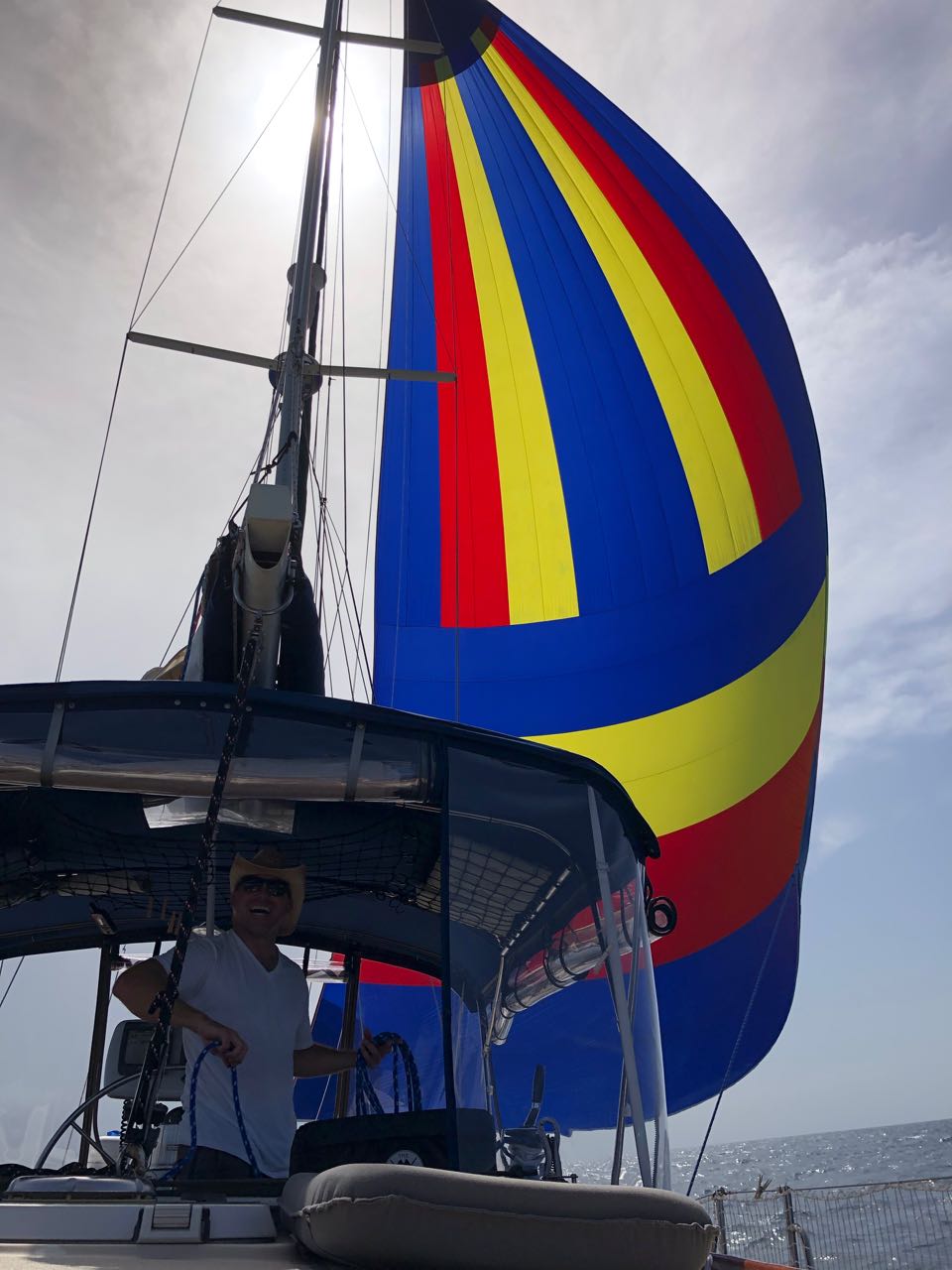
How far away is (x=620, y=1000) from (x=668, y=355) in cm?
680

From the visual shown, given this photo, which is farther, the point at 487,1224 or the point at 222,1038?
the point at 222,1038

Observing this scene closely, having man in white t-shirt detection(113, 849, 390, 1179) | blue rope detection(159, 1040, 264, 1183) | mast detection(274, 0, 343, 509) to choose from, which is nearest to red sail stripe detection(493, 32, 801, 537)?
mast detection(274, 0, 343, 509)

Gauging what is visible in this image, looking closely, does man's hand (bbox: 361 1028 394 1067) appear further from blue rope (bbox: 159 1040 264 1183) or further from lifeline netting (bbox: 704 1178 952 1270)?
lifeline netting (bbox: 704 1178 952 1270)

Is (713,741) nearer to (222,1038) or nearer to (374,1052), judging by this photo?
(374,1052)

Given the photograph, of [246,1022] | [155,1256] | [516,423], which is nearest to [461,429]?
[516,423]

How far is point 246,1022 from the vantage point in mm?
3256

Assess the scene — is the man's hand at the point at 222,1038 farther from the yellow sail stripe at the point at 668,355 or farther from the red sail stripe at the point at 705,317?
the red sail stripe at the point at 705,317

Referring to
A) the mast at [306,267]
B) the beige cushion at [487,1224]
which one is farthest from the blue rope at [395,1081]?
the mast at [306,267]

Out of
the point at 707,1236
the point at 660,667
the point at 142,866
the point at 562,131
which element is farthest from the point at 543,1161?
the point at 562,131

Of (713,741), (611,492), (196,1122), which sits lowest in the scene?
(196,1122)

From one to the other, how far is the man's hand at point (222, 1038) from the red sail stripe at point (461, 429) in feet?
19.2

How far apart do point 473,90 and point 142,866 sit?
28.0 ft

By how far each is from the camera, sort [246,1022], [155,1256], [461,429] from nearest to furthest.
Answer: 1. [155,1256]
2. [246,1022]
3. [461,429]

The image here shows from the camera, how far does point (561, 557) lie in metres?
8.63
